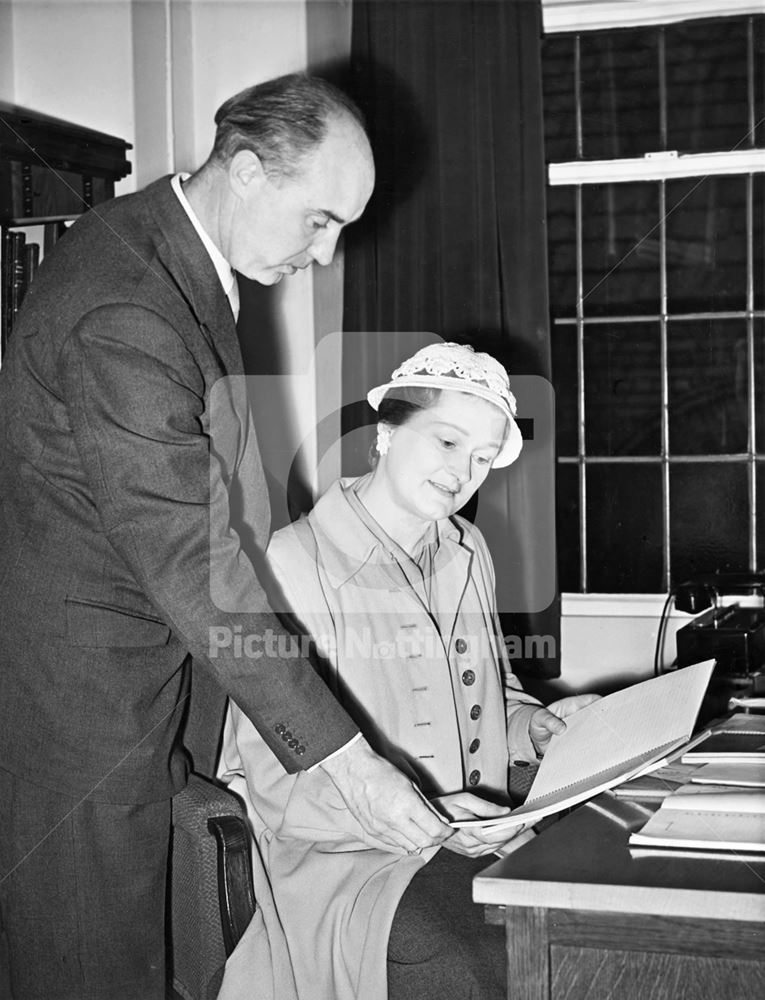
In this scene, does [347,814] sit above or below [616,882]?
below

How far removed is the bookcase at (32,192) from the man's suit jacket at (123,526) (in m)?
1.40

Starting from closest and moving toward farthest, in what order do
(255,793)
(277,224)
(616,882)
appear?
(616,882) < (277,224) < (255,793)

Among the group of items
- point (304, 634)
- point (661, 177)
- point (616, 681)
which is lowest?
point (616, 681)

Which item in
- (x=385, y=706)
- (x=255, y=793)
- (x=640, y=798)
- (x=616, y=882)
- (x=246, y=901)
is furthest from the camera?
(x=385, y=706)

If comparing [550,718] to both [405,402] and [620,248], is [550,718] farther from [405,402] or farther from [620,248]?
[620,248]

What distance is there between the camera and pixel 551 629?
3.42 metres

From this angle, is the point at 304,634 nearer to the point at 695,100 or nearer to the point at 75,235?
the point at 75,235

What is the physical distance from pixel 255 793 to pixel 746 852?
841mm

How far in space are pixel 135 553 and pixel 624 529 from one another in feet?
8.50

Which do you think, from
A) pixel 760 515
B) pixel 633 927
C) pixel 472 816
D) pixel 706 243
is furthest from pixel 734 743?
pixel 706 243

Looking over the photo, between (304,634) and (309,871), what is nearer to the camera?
(309,871)

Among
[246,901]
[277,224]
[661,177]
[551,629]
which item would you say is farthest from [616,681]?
[277,224]

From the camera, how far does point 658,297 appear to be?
351cm

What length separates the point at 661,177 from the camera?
3486mm
